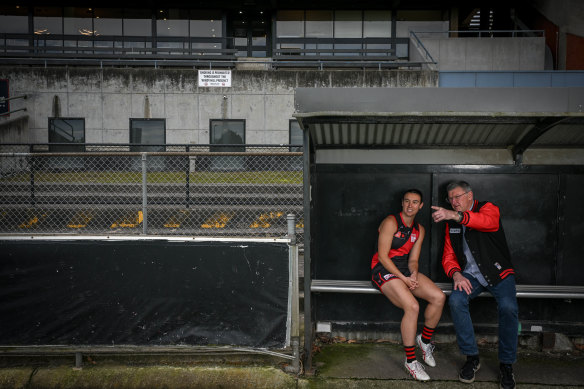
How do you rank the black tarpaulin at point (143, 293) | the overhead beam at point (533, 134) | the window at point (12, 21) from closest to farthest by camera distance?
the overhead beam at point (533, 134) < the black tarpaulin at point (143, 293) < the window at point (12, 21)

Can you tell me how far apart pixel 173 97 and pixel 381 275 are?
13.4 metres

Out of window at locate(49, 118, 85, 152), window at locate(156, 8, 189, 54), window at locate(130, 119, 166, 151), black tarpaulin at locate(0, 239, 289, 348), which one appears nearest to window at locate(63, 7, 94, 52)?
window at locate(156, 8, 189, 54)

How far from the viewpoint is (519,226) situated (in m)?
4.64

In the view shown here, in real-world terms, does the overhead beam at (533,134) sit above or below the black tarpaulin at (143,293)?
above

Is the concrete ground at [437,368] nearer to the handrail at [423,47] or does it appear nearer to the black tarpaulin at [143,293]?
the black tarpaulin at [143,293]

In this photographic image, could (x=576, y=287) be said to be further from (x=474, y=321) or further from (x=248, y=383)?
(x=248, y=383)

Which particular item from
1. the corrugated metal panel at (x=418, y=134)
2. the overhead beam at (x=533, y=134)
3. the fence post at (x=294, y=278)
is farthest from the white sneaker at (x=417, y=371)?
the overhead beam at (x=533, y=134)

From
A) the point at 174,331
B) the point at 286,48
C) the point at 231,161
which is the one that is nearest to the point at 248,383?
the point at 174,331

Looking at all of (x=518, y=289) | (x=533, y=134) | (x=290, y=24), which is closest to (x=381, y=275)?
(x=518, y=289)

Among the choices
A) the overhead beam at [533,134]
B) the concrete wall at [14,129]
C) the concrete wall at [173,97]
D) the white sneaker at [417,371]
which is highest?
the concrete wall at [173,97]

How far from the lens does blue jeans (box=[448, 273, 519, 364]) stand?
3680mm

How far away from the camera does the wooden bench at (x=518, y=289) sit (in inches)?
162

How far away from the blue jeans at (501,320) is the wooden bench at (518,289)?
237 millimetres

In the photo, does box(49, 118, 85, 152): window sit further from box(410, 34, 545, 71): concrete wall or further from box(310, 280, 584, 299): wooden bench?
box(410, 34, 545, 71): concrete wall
